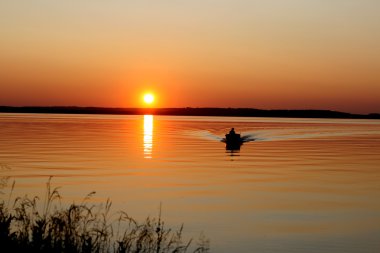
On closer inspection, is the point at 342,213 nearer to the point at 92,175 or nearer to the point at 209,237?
the point at 209,237

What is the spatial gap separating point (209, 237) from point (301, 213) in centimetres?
654

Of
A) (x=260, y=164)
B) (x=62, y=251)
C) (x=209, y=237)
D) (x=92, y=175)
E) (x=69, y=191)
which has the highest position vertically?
(x=260, y=164)

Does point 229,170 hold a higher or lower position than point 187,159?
lower

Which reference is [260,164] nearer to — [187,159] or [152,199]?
[187,159]

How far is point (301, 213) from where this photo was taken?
80.3 feet

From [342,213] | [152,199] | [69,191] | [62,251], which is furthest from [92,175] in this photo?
[62,251]

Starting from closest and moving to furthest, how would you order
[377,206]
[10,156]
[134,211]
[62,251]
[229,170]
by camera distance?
[62,251] → [134,211] → [377,206] → [229,170] → [10,156]

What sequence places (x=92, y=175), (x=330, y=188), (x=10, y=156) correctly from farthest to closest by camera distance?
(x=10, y=156) < (x=92, y=175) < (x=330, y=188)

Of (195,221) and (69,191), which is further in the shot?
(69,191)

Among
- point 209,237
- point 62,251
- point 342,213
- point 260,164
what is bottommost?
point 62,251

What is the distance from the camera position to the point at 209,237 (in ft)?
64.4

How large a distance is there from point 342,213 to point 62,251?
15.3 m

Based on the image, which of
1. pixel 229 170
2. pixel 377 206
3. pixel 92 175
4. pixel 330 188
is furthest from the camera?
pixel 229 170

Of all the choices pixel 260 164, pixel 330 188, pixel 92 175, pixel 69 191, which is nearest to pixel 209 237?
pixel 69 191
